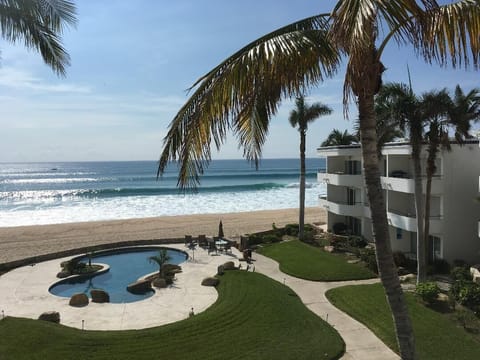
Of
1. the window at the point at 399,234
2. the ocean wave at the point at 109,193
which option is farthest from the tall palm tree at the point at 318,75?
the ocean wave at the point at 109,193

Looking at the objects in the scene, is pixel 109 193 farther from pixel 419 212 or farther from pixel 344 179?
pixel 419 212

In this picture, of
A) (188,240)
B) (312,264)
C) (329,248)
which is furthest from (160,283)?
(329,248)

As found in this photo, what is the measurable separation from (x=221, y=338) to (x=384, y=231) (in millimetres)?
8453

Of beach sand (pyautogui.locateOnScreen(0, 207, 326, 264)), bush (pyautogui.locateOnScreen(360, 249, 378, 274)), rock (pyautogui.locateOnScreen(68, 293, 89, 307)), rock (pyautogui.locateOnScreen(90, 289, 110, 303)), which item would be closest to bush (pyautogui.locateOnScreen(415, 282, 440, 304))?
bush (pyautogui.locateOnScreen(360, 249, 378, 274))

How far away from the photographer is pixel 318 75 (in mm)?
6414

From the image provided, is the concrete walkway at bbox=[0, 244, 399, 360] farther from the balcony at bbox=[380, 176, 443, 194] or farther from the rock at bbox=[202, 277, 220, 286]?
the balcony at bbox=[380, 176, 443, 194]

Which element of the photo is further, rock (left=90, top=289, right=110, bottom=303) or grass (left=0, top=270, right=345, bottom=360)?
rock (left=90, top=289, right=110, bottom=303)

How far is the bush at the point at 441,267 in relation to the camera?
20797mm

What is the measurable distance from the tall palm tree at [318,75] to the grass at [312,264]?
15308 millimetres

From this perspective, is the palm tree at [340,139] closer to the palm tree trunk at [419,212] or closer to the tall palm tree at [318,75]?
the palm tree trunk at [419,212]

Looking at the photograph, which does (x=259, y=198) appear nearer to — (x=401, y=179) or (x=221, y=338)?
(x=401, y=179)

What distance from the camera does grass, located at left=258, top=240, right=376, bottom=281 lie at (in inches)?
831

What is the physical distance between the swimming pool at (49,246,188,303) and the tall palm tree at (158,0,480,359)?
13.9 m

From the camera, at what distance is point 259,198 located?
7144 cm
